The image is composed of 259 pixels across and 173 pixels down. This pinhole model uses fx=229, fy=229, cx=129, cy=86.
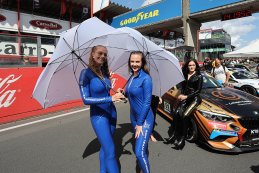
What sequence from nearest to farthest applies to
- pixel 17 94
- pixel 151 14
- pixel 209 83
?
pixel 209 83 → pixel 17 94 → pixel 151 14

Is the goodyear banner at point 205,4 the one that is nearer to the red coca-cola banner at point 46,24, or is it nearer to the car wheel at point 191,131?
the red coca-cola banner at point 46,24

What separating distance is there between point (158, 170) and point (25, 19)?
20.3 m

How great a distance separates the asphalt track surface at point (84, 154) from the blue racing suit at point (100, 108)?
737mm

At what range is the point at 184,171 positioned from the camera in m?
3.44

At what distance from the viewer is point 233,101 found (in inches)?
175

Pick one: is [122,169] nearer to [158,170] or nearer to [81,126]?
[158,170]

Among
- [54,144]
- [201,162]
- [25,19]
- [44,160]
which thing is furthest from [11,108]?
[25,19]

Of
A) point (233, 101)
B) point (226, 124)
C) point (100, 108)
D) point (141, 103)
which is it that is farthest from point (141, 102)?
point (233, 101)

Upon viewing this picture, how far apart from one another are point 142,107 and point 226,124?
1.81 meters

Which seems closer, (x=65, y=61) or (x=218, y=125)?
(x=65, y=61)

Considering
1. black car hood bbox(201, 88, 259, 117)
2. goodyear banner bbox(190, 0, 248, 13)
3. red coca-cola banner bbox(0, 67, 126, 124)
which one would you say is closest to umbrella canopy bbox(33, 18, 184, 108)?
black car hood bbox(201, 88, 259, 117)

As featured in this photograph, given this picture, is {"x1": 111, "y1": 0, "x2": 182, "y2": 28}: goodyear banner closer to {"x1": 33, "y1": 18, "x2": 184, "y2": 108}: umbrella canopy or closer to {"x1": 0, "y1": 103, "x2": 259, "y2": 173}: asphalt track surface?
{"x1": 0, "y1": 103, "x2": 259, "y2": 173}: asphalt track surface

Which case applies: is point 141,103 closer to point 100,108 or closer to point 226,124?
point 100,108

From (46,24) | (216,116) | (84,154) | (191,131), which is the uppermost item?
(46,24)
